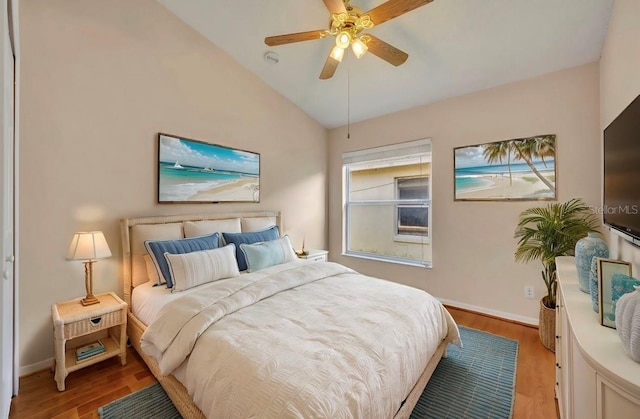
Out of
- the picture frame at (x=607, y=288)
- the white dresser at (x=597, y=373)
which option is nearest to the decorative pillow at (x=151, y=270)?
the white dresser at (x=597, y=373)

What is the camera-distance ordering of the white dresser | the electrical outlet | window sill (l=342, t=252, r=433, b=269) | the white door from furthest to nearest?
window sill (l=342, t=252, r=433, b=269) → the electrical outlet → the white door → the white dresser

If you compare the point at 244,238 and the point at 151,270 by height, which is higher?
the point at 244,238

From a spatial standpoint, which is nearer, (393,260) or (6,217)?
(6,217)

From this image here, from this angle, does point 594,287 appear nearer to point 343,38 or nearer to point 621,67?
point 621,67

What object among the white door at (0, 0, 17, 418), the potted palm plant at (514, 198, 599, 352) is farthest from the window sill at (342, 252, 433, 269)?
the white door at (0, 0, 17, 418)

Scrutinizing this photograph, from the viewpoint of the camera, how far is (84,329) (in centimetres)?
197

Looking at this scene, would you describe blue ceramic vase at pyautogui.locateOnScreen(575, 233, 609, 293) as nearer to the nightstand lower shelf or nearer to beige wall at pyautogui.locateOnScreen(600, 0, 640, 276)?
beige wall at pyautogui.locateOnScreen(600, 0, 640, 276)

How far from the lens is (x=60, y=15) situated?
84.7 inches

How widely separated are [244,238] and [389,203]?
2197 millimetres

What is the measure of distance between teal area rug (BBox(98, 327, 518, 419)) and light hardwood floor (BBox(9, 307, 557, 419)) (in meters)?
0.07

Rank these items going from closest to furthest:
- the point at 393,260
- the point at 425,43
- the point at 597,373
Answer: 1. the point at 597,373
2. the point at 425,43
3. the point at 393,260

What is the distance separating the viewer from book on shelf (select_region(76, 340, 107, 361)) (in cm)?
201

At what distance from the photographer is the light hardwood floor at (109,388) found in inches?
67.8

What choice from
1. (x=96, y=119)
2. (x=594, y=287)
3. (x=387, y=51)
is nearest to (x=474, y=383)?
(x=594, y=287)
